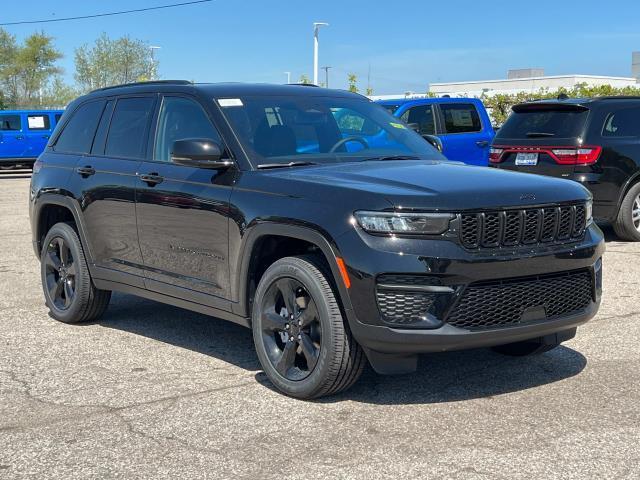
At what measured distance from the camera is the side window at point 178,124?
5793mm

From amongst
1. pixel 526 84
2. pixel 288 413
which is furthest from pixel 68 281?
pixel 526 84

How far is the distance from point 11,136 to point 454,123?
733 inches

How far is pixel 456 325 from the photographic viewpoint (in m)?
4.50

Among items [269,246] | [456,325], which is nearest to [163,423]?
[269,246]

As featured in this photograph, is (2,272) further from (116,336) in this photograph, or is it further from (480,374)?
(480,374)

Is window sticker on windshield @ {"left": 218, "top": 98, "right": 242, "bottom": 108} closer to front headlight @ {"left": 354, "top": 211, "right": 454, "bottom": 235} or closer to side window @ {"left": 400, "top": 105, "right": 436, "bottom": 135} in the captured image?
front headlight @ {"left": 354, "top": 211, "right": 454, "bottom": 235}

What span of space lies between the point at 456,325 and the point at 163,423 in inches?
61.6

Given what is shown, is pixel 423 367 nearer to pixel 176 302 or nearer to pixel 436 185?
pixel 436 185

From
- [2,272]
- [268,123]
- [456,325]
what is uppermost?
[268,123]

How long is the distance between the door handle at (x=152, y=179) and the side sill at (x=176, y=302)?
74 centimetres

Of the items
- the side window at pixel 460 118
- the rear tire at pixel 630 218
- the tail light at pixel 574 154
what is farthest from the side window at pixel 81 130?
the side window at pixel 460 118

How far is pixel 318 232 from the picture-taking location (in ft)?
15.4

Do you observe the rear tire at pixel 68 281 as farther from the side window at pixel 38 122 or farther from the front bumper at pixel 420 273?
the side window at pixel 38 122

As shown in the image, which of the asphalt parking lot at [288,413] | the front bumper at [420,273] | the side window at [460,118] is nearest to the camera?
the asphalt parking lot at [288,413]
